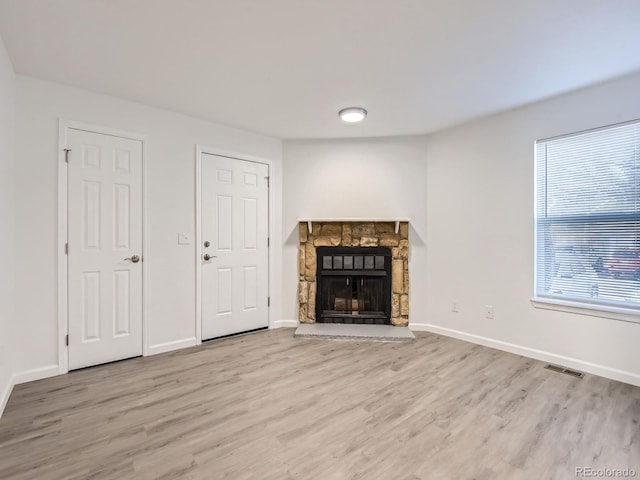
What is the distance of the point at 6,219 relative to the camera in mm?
2229

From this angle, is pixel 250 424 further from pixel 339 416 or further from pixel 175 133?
pixel 175 133

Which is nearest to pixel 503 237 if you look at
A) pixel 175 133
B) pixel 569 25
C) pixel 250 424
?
pixel 569 25

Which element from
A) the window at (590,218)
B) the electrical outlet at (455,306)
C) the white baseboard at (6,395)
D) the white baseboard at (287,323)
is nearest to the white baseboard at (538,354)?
the electrical outlet at (455,306)

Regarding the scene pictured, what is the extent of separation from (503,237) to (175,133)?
3.67 metres

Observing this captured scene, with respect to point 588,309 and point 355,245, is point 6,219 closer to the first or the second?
point 355,245

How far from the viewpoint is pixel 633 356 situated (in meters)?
2.48

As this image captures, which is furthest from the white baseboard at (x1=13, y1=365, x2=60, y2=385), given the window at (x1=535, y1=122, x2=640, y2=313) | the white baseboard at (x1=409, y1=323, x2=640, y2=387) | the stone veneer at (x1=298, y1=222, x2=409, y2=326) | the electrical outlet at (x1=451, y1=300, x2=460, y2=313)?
the window at (x1=535, y1=122, x2=640, y2=313)

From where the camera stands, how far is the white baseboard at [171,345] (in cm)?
311

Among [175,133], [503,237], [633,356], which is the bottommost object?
[633,356]

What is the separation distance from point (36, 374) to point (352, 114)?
3.63 metres

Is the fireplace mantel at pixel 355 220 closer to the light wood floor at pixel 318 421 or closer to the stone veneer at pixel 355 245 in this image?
the stone veneer at pixel 355 245

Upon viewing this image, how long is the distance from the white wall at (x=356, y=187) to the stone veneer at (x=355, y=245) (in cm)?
10

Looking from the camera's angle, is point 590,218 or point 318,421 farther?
point 590,218

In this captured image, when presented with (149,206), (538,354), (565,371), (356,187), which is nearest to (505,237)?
(538,354)
